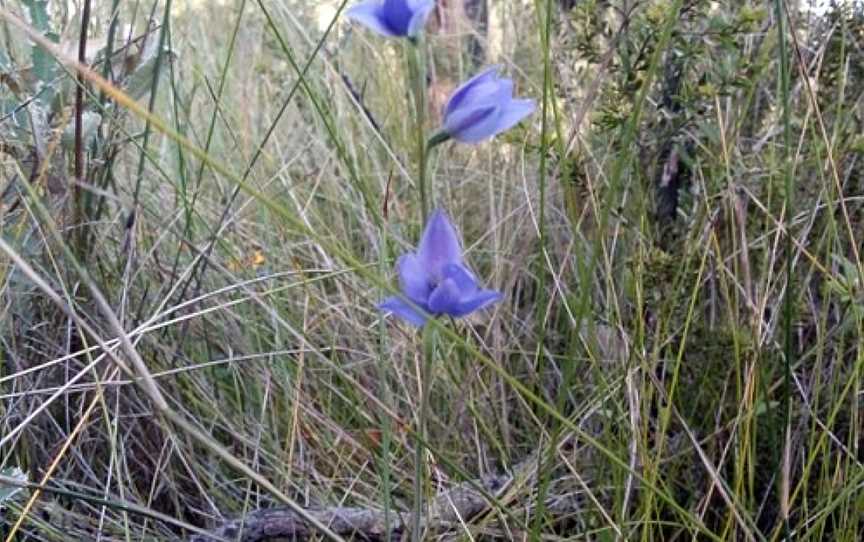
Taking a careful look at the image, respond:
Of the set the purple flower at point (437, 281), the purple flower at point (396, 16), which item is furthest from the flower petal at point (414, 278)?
the purple flower at point (396, 16)

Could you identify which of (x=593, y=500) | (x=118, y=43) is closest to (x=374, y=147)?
(x=118, y=43)

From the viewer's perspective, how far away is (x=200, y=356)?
1363 millimetres

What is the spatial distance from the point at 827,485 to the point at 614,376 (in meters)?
0.26

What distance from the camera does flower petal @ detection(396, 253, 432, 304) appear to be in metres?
0.70

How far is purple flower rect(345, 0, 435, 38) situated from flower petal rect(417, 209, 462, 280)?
11 centimetres

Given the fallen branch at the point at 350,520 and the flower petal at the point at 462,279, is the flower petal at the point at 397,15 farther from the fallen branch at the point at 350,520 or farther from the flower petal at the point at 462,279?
the fallen branch at the point at 350,520

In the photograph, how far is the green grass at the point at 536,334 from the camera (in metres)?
1.10

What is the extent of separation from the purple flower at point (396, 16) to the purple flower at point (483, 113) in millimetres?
55

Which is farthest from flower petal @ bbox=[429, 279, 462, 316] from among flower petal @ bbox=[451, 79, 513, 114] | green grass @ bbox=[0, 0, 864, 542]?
green grass @ bbox=[0, 0, 864, 542]

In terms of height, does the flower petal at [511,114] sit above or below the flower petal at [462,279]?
above

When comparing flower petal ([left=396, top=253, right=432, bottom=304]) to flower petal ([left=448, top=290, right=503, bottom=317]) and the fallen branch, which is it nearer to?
flower petal ([left=448, top=290, right=503, bottom=317])

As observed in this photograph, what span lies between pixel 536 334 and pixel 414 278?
746 mm

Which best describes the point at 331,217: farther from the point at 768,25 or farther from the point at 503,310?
the point at 768,25

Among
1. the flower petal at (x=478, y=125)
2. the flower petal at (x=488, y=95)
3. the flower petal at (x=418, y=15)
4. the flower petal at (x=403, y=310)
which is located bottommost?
the flower petal at (x=403, y=310)
